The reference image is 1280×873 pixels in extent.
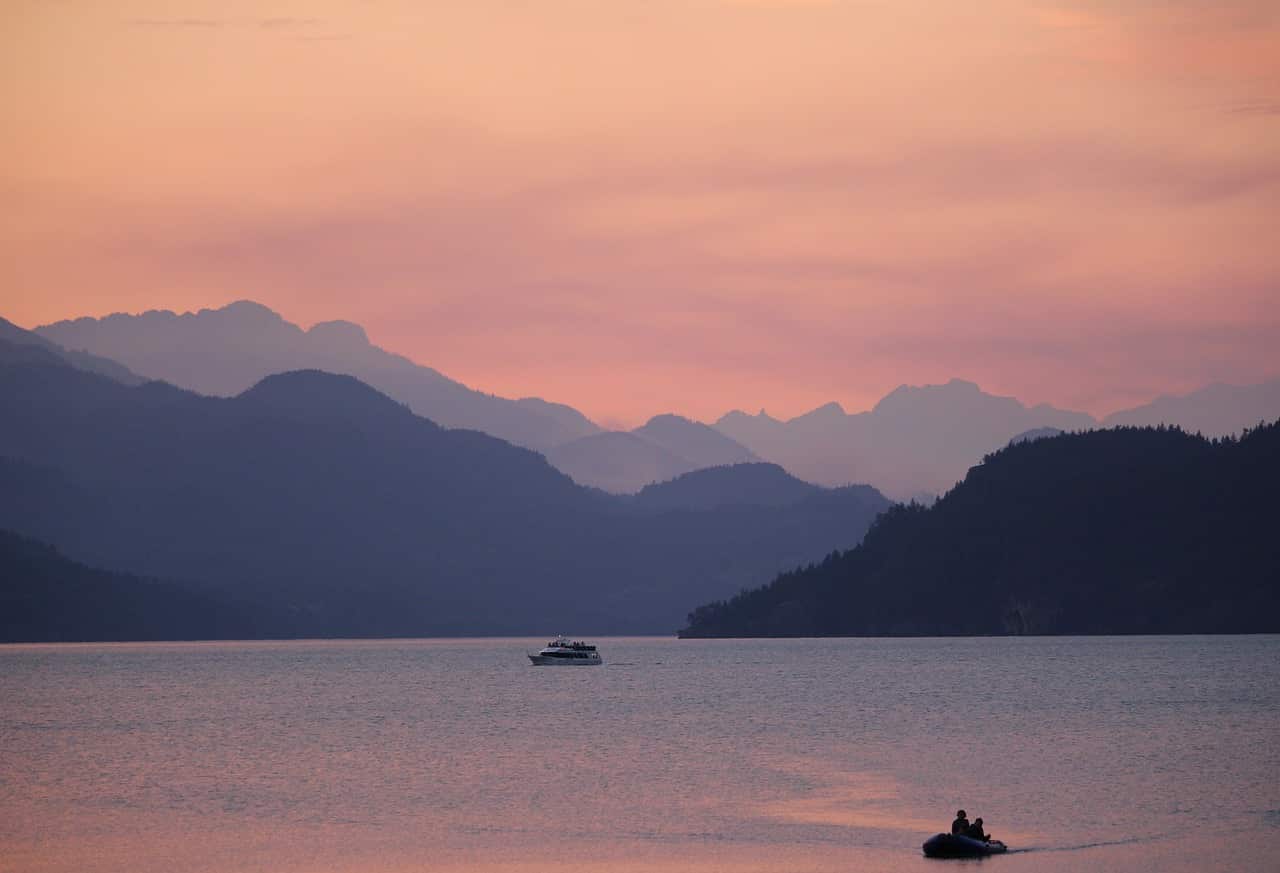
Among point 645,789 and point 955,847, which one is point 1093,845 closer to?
point 955,847

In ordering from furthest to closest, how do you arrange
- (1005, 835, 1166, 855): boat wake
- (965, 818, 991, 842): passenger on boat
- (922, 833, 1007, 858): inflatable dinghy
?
(1005, 835, 1166, 855): boat wake → (965, 818, 991, 842): passenger on boat → (922, 833, 1007, 858): inflatable dinghy

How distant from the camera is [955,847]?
Answer: 7700cm

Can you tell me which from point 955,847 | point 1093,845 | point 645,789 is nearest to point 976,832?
point 955,847

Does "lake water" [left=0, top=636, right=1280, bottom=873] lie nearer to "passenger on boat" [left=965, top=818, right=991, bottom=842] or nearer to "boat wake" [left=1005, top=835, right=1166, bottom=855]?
"boat wake" [left=1005, top=835, right=1166, bottom=855]

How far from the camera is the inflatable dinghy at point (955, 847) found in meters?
76.9

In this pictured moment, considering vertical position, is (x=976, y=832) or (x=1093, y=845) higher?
(x=976, y=832)

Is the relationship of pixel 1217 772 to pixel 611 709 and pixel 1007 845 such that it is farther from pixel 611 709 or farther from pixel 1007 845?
pixel 611 709

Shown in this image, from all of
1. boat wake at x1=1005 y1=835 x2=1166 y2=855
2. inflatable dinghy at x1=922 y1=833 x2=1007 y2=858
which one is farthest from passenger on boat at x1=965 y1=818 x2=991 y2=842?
boat wake at x1=1005 y1=835 x2=1166 y2=855

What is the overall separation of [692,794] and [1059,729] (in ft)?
167

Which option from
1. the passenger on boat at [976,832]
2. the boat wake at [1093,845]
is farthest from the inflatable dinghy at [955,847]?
the boat wake at [1093,845]

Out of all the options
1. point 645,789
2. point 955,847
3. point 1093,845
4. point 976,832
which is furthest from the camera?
point 645,789

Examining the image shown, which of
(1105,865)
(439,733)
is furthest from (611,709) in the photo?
(1105,865)

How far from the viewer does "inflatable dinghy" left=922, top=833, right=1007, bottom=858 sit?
76938 millimetres

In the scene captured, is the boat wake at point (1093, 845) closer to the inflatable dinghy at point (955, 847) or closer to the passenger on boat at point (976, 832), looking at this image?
the passenger on boat at point (976, 832)
